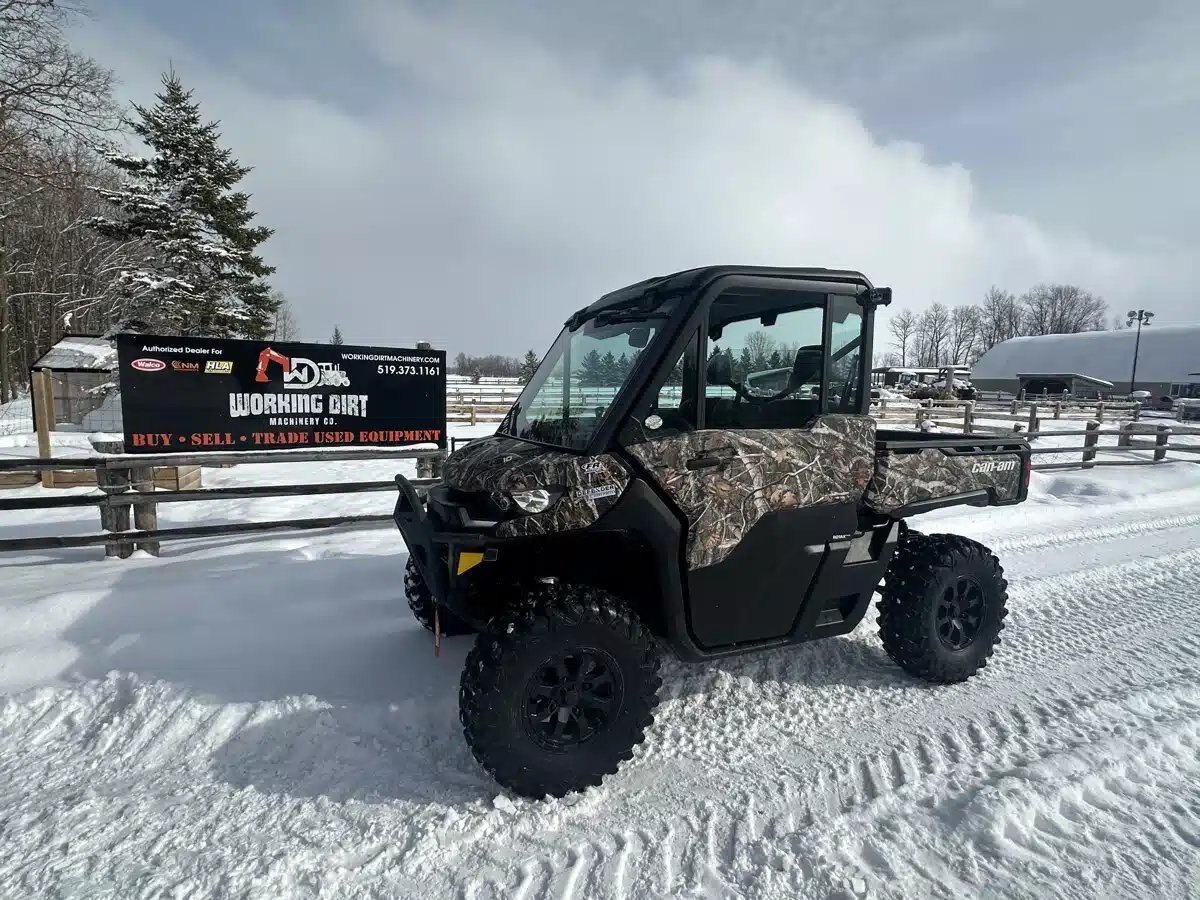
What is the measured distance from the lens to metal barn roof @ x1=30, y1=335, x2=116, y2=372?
14203 mm

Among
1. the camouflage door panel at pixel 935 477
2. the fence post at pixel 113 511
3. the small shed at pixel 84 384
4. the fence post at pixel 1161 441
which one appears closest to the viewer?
the camouflage door panel at pixel 935 477

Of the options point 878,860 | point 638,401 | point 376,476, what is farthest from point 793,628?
point 376,476

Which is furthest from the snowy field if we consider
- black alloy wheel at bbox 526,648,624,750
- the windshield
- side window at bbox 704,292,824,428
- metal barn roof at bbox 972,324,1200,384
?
metal barn roof at bbox 972,324,1200,384

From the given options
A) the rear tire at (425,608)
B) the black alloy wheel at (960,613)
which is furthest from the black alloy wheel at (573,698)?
the black alloy wheel at (960,613)

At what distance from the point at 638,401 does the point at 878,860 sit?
1.99 meters

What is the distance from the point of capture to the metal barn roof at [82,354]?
14203mm

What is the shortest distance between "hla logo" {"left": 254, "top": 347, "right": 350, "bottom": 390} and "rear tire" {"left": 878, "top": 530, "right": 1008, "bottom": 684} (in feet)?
20.6

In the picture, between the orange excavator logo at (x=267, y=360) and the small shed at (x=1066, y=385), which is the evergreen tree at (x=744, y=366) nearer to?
the orange excavator logo at (x=267, y=360)

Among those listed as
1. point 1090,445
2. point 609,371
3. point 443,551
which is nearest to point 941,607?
point 609,371

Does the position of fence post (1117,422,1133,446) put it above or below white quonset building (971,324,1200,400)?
below

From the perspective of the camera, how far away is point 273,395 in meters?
7.08

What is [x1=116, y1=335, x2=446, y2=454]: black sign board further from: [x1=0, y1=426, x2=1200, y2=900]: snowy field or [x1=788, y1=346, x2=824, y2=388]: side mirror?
[x1=788, y1=346, x2=824, y2=388]: side mirror

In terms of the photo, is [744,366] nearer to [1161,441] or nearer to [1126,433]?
[1126,433]

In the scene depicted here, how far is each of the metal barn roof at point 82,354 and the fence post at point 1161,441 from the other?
23620 mm
